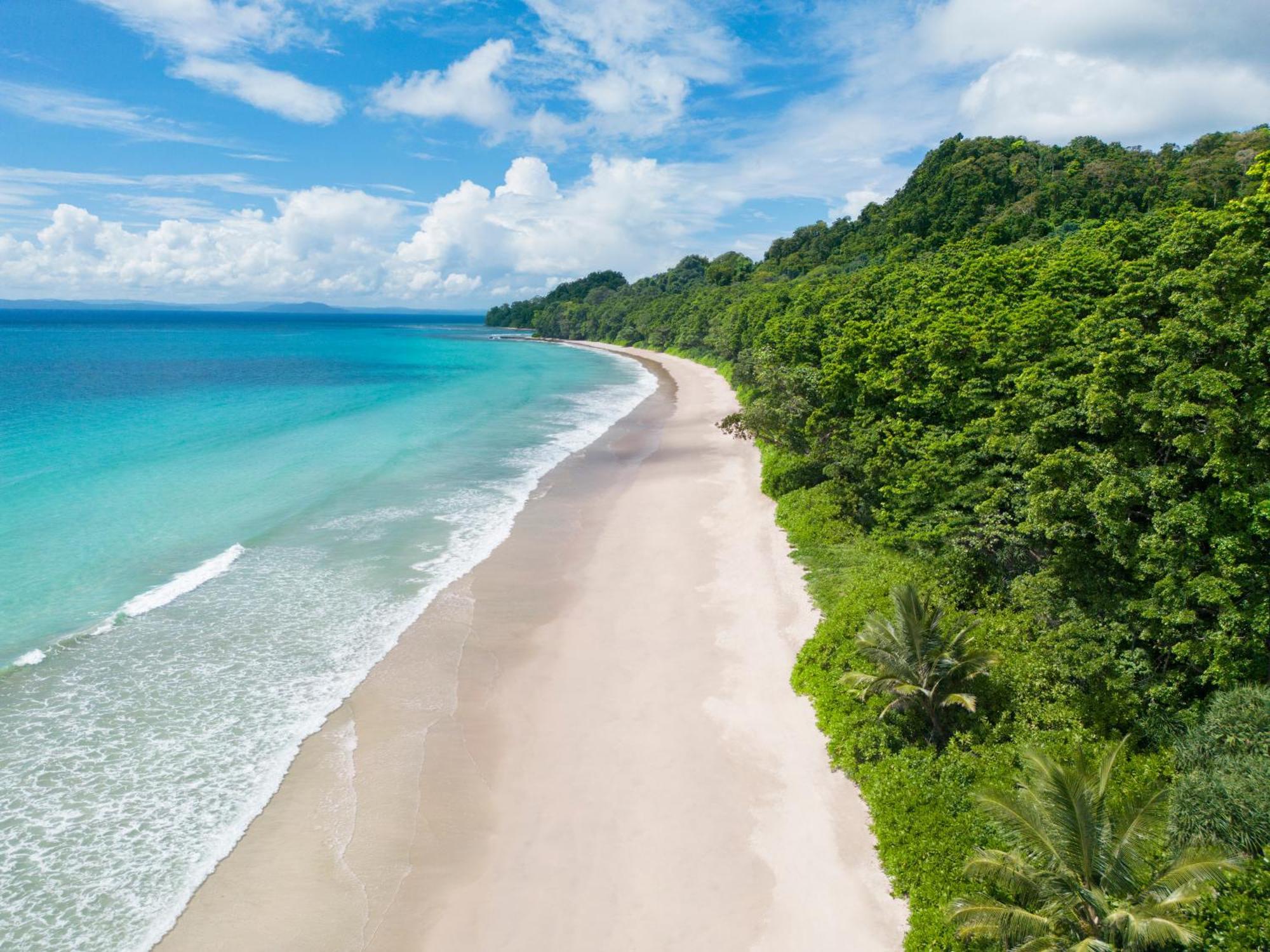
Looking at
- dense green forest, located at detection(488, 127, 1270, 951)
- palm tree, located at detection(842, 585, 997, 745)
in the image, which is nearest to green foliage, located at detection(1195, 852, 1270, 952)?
dense green forest, located at detection(488, 127, 1270, 951)

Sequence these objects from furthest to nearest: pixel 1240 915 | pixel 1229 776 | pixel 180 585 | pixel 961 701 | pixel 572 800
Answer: pixel 180 585
pixel 572 800
pixel 961 701
pixel 1229 776
pixel 1240 915

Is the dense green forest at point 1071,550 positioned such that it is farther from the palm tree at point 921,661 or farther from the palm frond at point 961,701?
the palm frond at point 961,701

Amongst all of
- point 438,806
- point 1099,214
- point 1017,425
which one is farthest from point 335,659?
point 1099,214

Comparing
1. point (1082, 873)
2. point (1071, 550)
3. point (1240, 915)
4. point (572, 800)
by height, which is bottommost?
point (572, 800)

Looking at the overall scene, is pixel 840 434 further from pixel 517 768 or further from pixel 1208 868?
pixel 1208 868

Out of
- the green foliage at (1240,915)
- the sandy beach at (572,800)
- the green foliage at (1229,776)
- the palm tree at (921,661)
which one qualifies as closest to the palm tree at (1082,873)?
the green foliage at (1240,915)

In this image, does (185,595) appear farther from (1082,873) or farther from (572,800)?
(1082,873)

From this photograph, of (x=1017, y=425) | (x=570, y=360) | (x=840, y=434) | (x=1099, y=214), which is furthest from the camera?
(x=570, y=360)

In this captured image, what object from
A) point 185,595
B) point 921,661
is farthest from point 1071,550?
point 185,595
